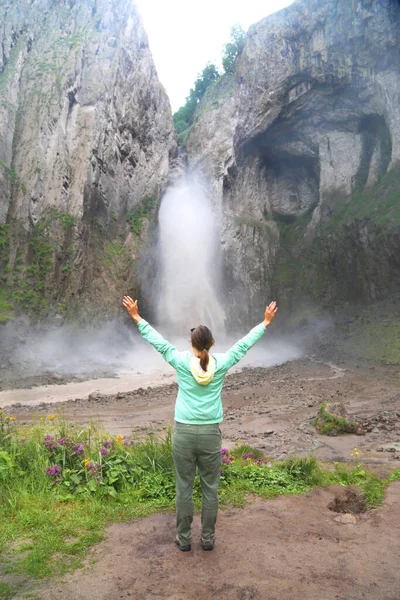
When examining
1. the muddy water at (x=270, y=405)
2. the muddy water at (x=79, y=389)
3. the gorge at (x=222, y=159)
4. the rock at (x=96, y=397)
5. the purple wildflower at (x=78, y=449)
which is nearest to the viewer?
the purple wildflower at (x=78, y=449)

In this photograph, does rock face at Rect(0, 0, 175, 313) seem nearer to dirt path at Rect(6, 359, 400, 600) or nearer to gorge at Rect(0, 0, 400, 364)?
gorge at Rect(0, 0, 400, 364)

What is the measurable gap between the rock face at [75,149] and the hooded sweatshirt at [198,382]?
2147 cm

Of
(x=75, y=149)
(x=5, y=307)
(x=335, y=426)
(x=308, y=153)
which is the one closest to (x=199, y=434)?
(x=335, y=426)

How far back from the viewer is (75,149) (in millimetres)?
27812

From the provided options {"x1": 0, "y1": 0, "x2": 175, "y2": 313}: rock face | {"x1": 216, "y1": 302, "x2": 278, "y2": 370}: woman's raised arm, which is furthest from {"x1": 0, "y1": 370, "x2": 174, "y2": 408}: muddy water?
{"x1": 216, "y1": 302, "x2": 278, "y2": 370}: woman's raised arm

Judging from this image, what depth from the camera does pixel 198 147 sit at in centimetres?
3750

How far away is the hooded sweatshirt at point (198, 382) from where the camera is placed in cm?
395

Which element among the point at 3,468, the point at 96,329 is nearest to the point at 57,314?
the point at 96,329

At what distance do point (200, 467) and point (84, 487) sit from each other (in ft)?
6.24

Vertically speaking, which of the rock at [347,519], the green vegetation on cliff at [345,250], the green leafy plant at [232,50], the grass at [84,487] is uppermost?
the green leafy plant at [232,50]

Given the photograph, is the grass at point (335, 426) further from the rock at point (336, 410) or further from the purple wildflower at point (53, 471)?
the purple wildflower at point (53, 471)

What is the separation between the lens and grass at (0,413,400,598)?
3.96 metres

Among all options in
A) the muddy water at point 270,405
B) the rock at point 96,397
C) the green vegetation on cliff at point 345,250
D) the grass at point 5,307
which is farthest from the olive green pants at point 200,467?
the green vegetation on cliff at point 345,250

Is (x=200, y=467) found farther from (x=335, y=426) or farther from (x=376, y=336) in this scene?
(x=376, y=336)
